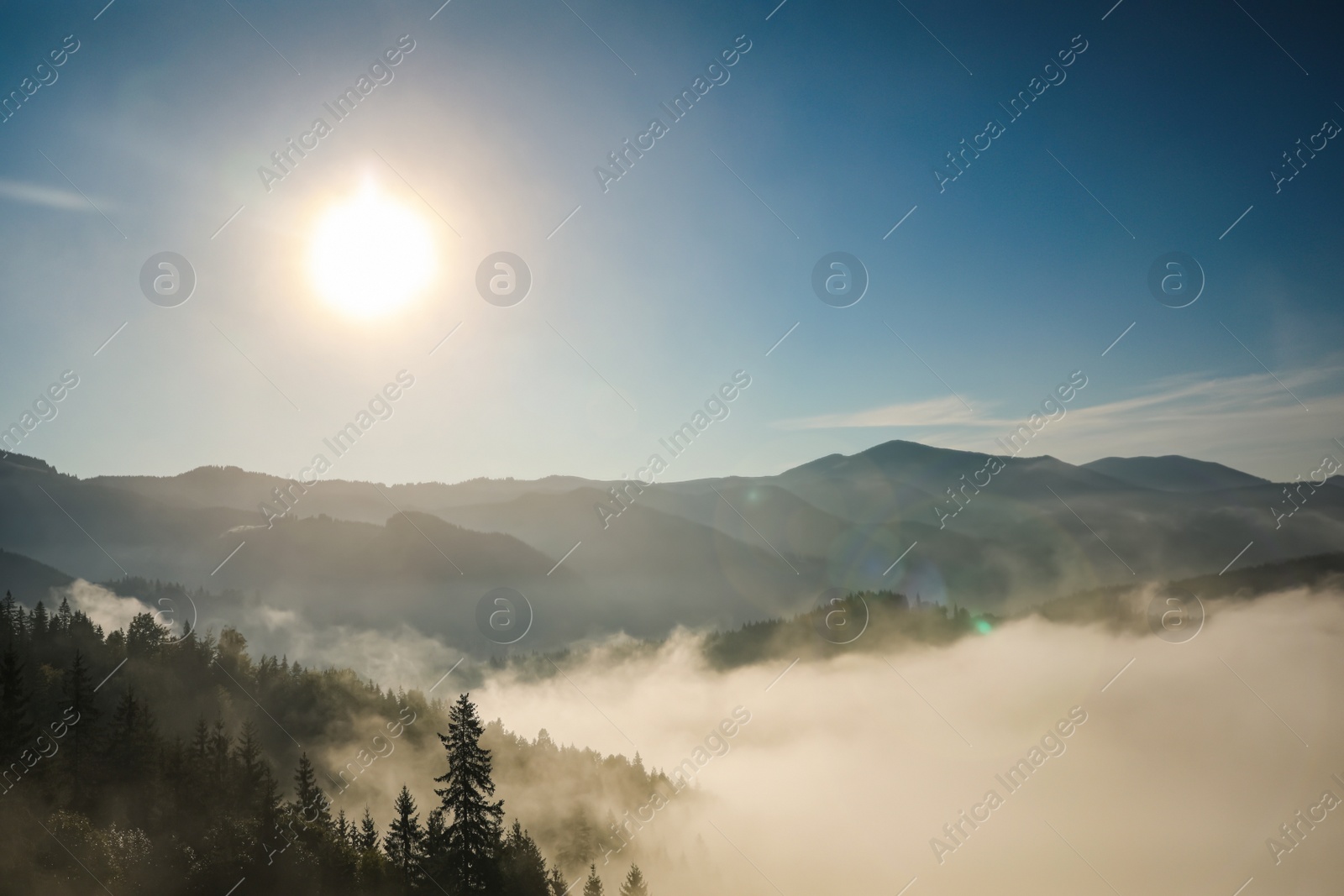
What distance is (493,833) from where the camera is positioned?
32594 millimetres

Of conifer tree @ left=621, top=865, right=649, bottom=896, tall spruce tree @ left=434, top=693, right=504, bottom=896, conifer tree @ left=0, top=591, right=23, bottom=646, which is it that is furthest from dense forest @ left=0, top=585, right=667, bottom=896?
conifer tree @ left=0, top=591, right=23, bottom=646

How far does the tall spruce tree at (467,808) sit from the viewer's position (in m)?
31.1

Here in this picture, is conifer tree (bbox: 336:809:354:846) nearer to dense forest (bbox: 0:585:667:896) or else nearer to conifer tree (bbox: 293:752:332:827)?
dense forest (bbox: 0:585:667:896)

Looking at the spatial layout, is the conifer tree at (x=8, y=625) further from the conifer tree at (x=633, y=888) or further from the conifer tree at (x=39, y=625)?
the conifer tree at (x=633, y=888)

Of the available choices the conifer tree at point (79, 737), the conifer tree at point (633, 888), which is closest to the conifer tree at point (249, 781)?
the conifer tree at point (79, 737)

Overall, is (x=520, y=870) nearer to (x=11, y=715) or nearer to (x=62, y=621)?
(x=11, y=715)

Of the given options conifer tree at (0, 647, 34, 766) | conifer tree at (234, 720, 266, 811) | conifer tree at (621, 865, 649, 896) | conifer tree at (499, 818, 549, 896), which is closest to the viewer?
conifer tree at (0, 647, 34, 766)

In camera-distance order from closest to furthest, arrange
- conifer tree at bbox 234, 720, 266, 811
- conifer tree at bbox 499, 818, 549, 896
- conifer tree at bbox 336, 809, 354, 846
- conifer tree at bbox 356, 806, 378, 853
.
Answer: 1. conifer tree at bbox 499, 818, 549, 896
2. conifer tree at bbox 336, 809, 354, 846
3. conifer tree at bbox 356, 806, 378, 853
4. conifer tree at bbox 234, 720, 266, 811

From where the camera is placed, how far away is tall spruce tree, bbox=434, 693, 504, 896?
3111cm

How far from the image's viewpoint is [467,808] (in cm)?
3139

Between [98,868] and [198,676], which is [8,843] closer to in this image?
[98,868]
